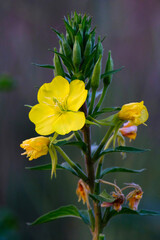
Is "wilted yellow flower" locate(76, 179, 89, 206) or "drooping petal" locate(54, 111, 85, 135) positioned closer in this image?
"drooping petal" locate(54, 111, 85, 135)

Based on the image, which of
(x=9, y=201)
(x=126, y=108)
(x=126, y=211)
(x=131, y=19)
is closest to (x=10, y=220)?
(x=9, y=201)

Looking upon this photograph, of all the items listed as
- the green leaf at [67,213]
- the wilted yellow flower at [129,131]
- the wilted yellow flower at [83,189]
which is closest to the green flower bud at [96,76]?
the wilted yellow flower at [129,131]

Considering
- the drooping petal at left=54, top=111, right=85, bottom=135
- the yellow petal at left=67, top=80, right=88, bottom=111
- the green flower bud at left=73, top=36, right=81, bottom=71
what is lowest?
the drooping petal at left=54, top=111, right=85, bottom=135

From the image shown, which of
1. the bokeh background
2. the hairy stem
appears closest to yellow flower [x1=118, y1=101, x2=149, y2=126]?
the hairy stem

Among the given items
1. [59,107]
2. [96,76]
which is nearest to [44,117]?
[59,107]

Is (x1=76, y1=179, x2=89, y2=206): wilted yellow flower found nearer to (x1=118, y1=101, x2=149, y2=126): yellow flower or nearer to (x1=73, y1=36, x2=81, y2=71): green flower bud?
(x1=118, y1=101, x2=149, y2=126): yellow flower
